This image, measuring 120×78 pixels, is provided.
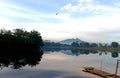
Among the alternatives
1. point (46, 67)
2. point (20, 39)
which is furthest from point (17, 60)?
point (20, 39)

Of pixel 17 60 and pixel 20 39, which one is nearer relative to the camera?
pixel 17 60

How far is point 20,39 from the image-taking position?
379 feet

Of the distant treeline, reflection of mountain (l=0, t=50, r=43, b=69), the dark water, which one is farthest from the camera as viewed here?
the distant treeline

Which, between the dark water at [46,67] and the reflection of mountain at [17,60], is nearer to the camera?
the dark water at [46,67]

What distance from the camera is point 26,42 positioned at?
119438 mm

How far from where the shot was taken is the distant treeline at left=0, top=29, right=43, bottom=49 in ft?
344

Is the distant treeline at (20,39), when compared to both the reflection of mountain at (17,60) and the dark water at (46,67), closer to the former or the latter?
the reflection of mountain at (17,60)

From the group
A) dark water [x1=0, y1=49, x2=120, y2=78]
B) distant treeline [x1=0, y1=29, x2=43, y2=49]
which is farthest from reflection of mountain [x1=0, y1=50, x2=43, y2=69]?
distant treeline [x1=0, y1=29, x2=43, y2=49]

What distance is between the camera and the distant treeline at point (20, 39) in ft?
344

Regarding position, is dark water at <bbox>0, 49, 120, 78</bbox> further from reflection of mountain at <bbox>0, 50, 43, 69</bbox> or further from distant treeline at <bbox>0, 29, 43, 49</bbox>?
distant treeline at <bbox>0, 29, 43, 49</bbox>

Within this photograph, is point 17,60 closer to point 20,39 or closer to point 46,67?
point 46,67

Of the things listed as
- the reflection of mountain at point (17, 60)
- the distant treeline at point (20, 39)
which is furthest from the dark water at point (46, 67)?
the distant treeline at point (20, 39)

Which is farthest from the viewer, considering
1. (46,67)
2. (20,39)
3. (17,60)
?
(20,39)

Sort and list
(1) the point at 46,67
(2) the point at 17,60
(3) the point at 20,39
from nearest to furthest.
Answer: (1) the point at 46,67 < (2) the point at 17,60 < (3) the point at 20,39
